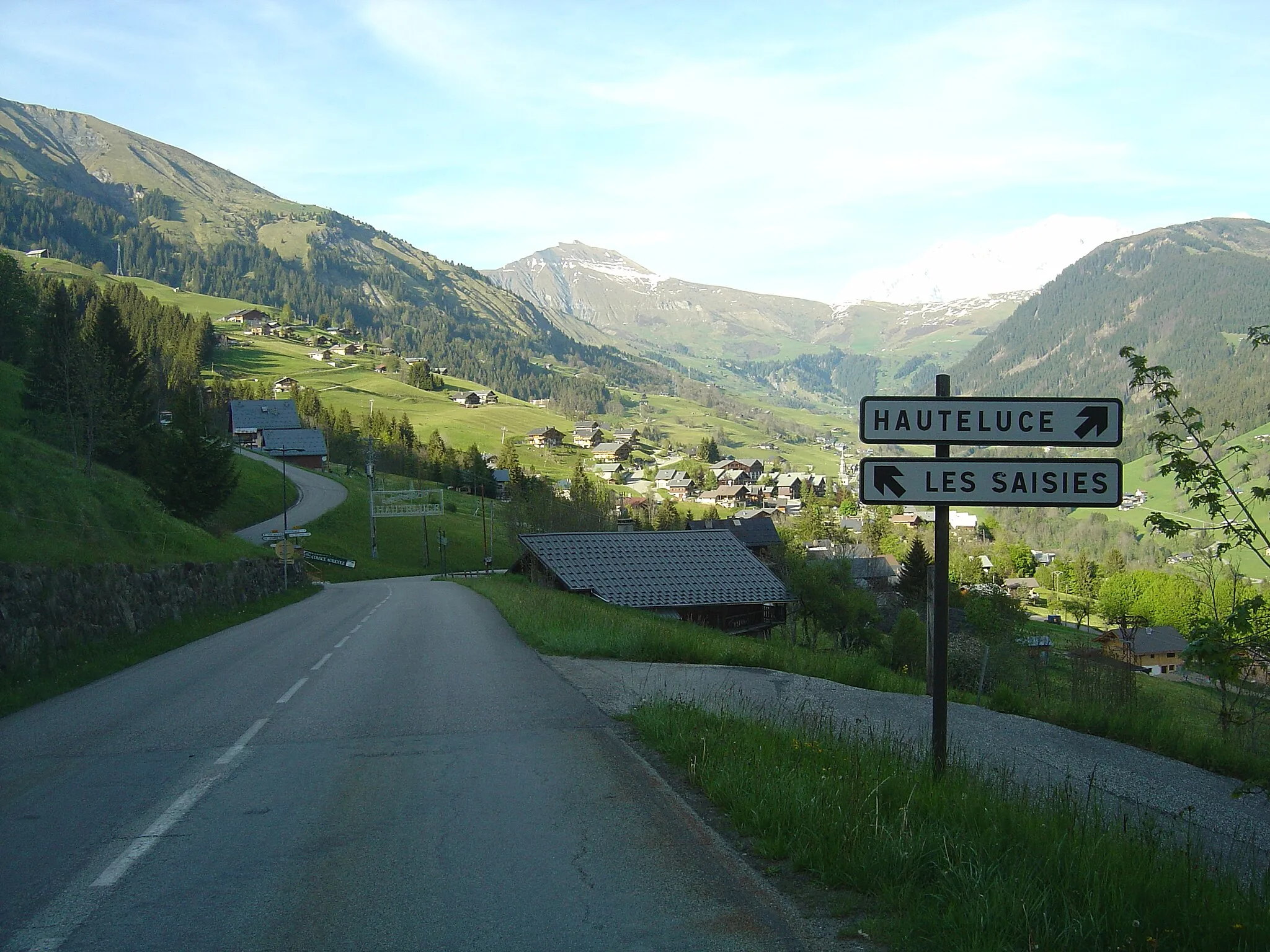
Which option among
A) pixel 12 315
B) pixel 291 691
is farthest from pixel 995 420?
pixel 12 315

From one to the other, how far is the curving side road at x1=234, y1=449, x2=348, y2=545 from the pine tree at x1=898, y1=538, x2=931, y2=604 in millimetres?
49260

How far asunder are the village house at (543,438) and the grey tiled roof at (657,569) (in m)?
136

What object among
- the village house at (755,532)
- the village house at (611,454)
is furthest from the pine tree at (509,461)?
the village house at (611,454)

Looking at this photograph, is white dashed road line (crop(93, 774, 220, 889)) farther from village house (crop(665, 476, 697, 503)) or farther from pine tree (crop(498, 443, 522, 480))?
village house (crop(665, 476, 697, 503))

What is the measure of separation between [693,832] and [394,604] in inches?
1143

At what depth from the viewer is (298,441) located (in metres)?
109

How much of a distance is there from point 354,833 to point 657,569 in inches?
1441

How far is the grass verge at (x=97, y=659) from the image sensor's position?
12727mm

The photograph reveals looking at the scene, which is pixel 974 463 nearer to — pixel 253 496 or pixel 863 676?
pixel 863 676

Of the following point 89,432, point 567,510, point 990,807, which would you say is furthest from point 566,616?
point 567,510

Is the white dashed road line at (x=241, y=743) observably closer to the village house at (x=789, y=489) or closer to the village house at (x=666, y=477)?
the village house at (x=666, y=477)

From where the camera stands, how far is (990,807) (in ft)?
19.1

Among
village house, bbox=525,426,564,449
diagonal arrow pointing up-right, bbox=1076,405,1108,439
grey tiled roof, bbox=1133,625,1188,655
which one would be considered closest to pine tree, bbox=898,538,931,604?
grey tiled roof, bbox=1133,625,1188,655

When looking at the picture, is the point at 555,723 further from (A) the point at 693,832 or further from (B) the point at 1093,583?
(B) the point at 1093,583
